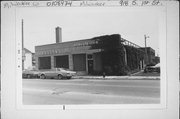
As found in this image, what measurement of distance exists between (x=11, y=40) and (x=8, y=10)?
52 centimetres

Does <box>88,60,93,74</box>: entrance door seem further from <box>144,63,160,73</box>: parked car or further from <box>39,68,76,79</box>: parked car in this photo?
<box>144,63,160,73</box>: parked car

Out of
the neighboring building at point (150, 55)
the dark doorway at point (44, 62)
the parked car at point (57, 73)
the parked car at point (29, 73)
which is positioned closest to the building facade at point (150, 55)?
the neighboring building at point (150, 55)

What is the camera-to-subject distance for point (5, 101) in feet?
12.0

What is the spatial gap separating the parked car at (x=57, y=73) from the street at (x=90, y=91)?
9 centimetres

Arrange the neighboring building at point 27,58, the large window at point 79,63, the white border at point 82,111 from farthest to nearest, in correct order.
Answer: the large window at point 79,63 → the neighboring building at point 27,58 → the white border at point 82,111

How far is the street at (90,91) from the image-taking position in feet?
12.0

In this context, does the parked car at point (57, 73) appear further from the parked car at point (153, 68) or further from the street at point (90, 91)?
the parked car at point (153, 68)

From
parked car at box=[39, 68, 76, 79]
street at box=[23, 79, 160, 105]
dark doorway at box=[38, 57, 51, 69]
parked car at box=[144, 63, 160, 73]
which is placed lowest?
street at box=[23, 79, 160, 105]

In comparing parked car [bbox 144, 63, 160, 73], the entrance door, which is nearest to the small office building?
the entrance door

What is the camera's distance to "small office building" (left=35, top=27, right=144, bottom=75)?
382 cm

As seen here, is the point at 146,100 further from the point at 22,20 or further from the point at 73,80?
the point at 22,20

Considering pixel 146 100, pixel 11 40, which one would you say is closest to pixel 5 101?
pixel 11 40

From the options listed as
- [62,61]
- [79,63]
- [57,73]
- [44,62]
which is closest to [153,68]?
[79,63]

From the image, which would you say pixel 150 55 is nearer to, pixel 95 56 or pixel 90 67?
pixel 95 56
